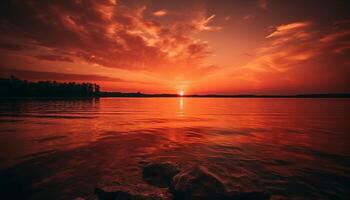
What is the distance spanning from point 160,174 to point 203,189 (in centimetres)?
249

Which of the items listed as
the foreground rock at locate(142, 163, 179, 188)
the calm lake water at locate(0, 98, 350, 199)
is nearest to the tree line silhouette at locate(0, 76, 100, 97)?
the calm lake water at locate(0, 98, 350, 199)

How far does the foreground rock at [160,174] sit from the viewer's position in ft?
25.2

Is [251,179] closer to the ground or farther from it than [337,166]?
farther from it

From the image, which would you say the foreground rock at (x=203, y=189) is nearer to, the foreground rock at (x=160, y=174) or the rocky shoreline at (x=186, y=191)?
the rocky shoreline at (x=186, y=191)

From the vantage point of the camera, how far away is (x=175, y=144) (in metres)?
15.6

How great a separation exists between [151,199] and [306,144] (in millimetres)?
15505

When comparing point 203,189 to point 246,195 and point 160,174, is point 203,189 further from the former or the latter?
point 160,174

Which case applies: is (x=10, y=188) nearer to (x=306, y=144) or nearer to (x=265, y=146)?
(x=265, y=146)

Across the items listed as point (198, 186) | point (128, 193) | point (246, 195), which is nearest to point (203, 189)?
point (198, 186)

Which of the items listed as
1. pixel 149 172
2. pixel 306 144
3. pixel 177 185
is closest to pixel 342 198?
pixel 177 185

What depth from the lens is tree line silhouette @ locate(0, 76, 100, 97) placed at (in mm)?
136562

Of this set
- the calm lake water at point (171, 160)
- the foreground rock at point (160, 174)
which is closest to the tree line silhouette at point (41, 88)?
the calm lake water at point (171, 160)

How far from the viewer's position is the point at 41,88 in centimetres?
15288

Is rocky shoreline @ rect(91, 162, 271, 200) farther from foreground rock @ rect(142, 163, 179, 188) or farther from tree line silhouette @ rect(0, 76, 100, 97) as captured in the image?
tree line silhouette @ rect(0, 76, 100, 97)
